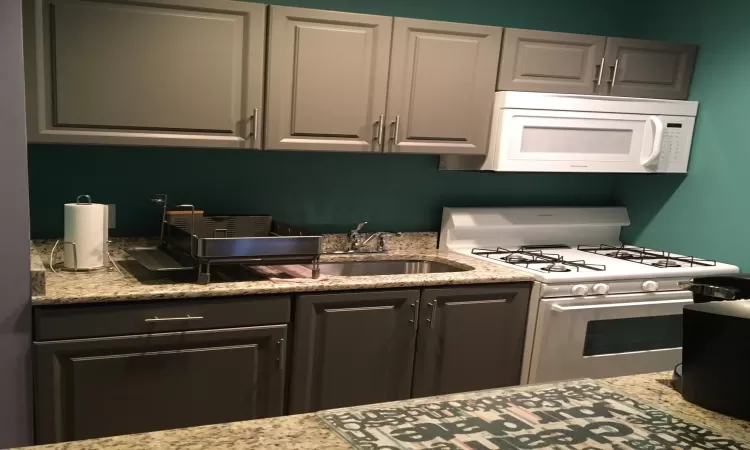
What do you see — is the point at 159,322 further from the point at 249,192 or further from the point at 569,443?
the point at 569,443

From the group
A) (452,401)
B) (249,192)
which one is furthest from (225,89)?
(452,401)

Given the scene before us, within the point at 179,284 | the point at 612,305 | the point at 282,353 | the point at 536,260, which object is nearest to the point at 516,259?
the point at 536,260

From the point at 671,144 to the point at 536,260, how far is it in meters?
0.99

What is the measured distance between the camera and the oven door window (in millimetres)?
3010

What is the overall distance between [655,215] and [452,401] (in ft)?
8.90

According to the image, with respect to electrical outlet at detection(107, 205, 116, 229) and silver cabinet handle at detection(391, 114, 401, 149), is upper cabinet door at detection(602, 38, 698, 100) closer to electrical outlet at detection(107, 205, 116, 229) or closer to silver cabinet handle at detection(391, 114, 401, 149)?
silver cabinet handle at detection(391, 114, 401, 149)

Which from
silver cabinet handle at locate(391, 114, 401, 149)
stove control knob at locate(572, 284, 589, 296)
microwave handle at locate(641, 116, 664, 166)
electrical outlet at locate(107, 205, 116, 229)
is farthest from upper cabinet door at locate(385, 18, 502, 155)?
electrical outlet at locate(107, 205, 116, 229)

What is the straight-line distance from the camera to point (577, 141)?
3.20 metres

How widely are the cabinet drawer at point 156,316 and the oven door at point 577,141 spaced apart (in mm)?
1344

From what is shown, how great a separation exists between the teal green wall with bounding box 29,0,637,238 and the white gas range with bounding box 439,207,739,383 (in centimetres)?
15

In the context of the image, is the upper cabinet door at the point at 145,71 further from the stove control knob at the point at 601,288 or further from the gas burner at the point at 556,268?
the stove control knob at the point at 601,288

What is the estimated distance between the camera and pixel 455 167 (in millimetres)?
3297

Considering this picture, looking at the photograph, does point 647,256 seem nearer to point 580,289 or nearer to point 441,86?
point 580,289

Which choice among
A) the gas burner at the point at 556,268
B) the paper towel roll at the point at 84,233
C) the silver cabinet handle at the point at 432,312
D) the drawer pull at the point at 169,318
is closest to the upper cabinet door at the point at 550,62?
the gas burner at the point at 556,268
